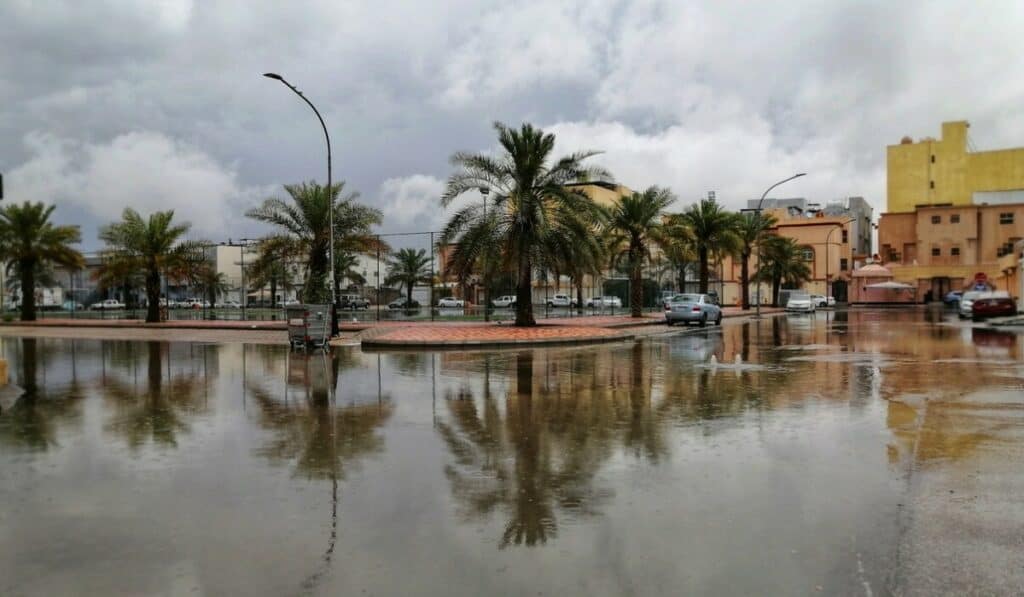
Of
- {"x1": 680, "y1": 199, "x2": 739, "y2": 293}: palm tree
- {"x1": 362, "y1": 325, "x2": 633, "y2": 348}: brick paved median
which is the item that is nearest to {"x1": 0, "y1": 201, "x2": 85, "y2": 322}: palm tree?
{"x1": 362, "y1": 325, "x2": 633, "y2": 348}: brick paved median

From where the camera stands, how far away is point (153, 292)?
4091 cm

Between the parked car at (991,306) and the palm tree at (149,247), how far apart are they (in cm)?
4152

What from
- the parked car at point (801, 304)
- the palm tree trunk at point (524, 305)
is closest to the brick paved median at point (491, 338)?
the palm tree trunk at point (524, 305)

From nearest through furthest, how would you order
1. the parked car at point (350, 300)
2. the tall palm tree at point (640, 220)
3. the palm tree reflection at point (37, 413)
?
the palm tree reflection at point (37, 413) → the tall palm tree at point (640, 220) → the parked car at point (350, 300)

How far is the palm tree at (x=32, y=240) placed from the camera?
1670 inches

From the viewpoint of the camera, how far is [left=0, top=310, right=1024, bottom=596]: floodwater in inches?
175

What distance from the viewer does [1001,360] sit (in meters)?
17.3

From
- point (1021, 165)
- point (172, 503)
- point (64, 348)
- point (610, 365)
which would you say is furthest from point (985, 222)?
point (172, 503)

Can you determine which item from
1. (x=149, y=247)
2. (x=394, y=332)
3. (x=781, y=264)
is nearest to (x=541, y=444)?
(x=394, y=332)

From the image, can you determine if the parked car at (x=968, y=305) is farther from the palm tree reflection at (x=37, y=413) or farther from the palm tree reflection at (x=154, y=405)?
the palm tree reflection at (x=37, y=413)

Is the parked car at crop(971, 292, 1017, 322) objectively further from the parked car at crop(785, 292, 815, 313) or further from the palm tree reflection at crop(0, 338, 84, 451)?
the palm tree reflection at crop(0, 338, 84, 451)

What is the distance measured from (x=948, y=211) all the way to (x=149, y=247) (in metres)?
73.4

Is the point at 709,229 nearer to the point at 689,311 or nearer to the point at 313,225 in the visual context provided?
the point at 689,311

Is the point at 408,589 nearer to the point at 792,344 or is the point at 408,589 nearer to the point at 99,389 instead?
the point at 99,389
